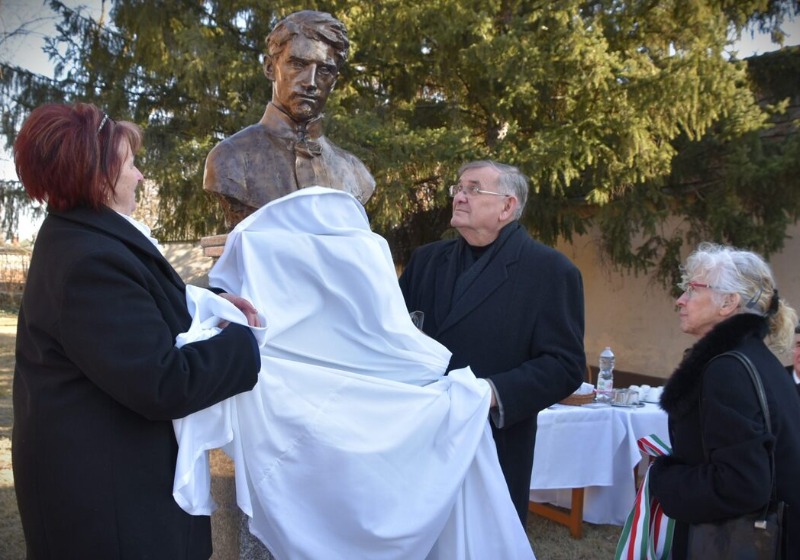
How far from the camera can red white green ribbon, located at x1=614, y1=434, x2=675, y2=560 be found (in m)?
2.27

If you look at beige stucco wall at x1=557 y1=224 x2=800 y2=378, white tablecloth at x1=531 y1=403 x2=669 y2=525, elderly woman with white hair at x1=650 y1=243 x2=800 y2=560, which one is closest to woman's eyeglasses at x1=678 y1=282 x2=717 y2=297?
elderly woman with white hair at x1=650 y1=243 x2=800 y2=560

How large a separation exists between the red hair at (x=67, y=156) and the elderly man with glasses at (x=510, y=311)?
4.20ft

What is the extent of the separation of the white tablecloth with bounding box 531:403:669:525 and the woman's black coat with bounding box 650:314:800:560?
2559 millimetres

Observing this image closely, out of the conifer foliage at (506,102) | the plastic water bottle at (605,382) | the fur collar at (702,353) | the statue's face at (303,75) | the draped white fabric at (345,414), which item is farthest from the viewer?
→ the conifer foliage at (506,102)

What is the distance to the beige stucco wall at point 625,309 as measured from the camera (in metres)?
9.70

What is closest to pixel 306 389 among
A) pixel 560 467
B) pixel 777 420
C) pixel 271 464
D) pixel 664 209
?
pixel 271 464

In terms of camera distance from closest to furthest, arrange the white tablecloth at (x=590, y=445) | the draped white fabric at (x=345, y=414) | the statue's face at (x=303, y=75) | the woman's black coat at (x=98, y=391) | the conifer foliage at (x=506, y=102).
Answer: the woman's black coat at (x=98, y=391), the draped white fabric at (x=345, y=414), the statue's face at (x=303, y=75), the white tablecloth at (x=590, y=445), the conifer foliage at (x=506, y=102)

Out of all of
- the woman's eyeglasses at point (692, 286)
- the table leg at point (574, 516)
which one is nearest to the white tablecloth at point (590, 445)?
the table leg at point (574, 516)

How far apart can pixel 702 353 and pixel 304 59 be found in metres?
1.79

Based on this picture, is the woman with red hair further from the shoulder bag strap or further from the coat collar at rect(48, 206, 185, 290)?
the shoulder bag strap

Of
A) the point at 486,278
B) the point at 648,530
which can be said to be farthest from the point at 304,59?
the point at 648,530

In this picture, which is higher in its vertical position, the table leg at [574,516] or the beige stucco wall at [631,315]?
the beige stucco wall at [631,315]

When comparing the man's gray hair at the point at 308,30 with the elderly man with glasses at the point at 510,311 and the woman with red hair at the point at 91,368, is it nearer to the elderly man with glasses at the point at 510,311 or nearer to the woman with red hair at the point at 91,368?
the elderly man with glasses at the point at 510,311

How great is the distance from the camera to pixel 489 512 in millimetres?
2240
